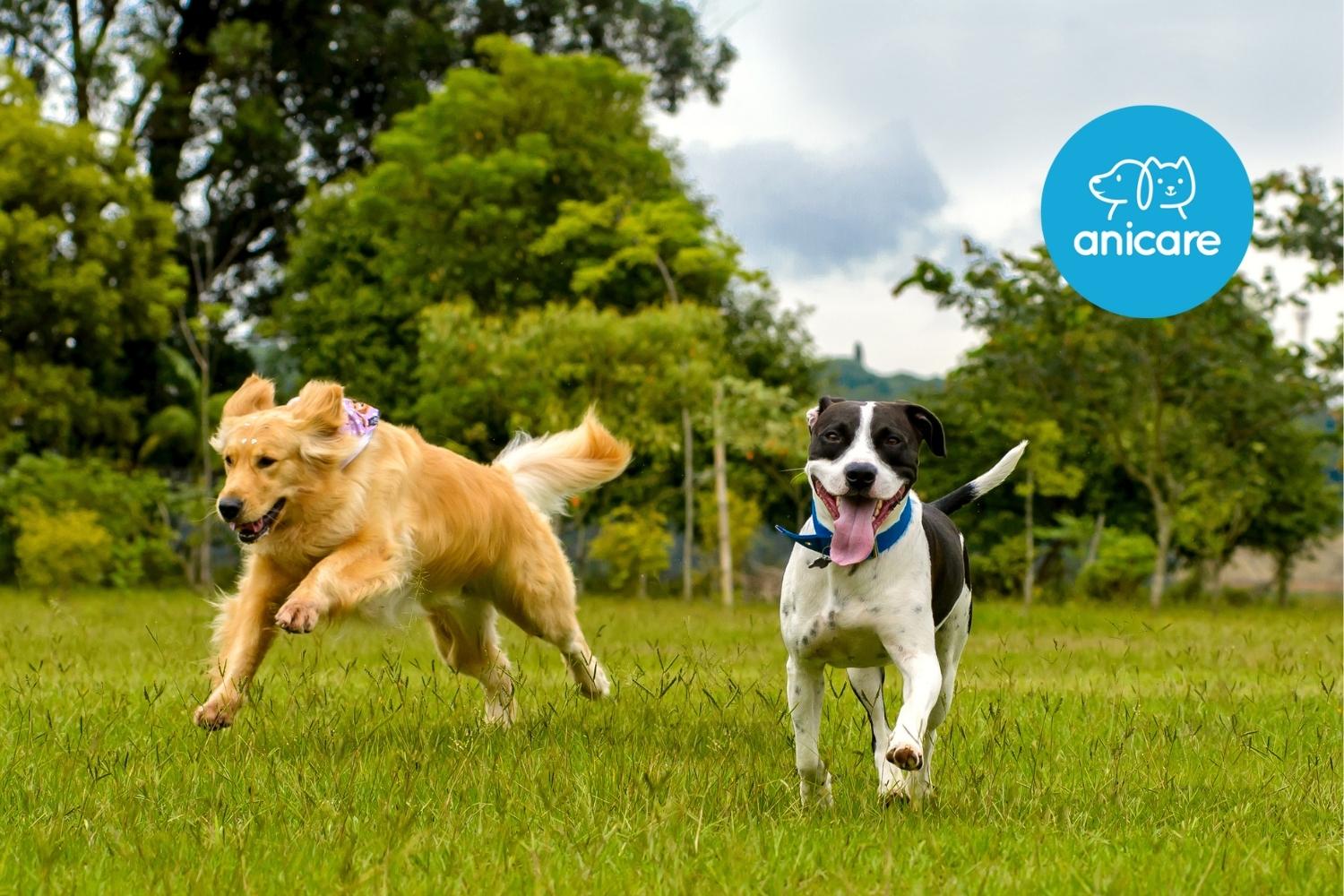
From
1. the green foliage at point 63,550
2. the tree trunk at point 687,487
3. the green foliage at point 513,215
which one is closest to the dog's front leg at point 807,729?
the tree trunk at point 687,487

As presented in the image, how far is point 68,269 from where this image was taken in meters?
26.4

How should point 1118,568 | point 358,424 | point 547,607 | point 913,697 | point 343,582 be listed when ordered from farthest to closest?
1. point 1118,568
2. point 547,607
3. point 358,424
4. point 343,582
5. point 913,697

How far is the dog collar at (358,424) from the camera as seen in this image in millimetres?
6227

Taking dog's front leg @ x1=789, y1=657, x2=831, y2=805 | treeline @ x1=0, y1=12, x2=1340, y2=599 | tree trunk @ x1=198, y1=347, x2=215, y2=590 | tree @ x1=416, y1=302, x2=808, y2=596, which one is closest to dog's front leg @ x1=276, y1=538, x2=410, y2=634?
dog's front leg @ x1=789, y1=657, x2=831, y2=805

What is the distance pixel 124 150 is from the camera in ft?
89.8

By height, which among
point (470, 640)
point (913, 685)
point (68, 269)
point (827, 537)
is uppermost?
point (68, 269)

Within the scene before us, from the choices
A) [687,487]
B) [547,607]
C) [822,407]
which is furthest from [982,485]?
[687,487]

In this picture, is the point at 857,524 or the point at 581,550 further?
the point at 581,550

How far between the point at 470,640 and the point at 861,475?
330 centimetres

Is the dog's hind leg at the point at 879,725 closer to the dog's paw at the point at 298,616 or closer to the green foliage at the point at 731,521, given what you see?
the dog's paw at the point at 298,616

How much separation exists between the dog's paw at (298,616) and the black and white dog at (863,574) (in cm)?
198

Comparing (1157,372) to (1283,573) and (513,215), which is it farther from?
(1283,573)

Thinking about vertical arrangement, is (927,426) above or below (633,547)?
above

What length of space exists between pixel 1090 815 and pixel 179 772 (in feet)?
10.0
